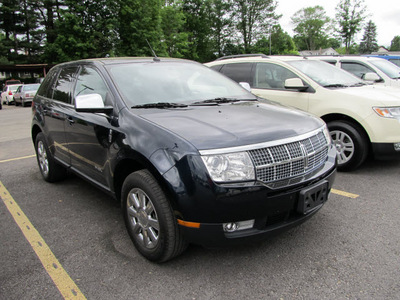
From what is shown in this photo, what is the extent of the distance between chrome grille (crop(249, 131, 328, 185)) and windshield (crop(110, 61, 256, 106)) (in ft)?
3.77

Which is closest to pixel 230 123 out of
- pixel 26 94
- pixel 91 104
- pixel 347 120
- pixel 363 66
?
pixel 91 104

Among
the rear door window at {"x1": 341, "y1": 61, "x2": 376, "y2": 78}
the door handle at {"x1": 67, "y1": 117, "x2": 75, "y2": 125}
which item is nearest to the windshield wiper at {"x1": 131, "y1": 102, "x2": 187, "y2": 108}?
the door handle at {"x1": 67, "y1": 117, "x2": 75, "y2": 125}

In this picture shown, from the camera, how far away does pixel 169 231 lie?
239 cm

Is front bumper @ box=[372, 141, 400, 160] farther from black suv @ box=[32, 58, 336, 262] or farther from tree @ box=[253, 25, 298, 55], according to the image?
tree @ box=[253, 25, 298, 55]

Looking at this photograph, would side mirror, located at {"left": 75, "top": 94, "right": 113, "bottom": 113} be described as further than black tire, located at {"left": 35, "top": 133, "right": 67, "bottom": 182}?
No

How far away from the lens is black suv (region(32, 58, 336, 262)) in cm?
223

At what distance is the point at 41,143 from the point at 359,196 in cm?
443

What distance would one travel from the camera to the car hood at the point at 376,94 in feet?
14.7

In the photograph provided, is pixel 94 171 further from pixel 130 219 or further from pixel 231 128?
pixel 231 128

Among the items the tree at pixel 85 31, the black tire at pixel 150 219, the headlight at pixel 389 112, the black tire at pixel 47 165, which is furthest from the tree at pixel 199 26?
the black tire at pixel 150 219

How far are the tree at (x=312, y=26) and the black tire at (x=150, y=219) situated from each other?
99.1 meters

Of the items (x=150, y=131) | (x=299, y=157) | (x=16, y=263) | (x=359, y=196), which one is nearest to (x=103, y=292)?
(x=16, y=263)

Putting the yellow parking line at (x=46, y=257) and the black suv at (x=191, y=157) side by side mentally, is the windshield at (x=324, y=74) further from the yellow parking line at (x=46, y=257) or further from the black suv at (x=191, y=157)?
the yellow parking line at (x=46, y=257)

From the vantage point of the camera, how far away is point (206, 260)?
2695mm
